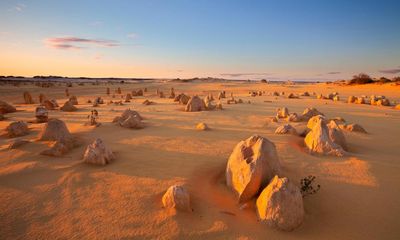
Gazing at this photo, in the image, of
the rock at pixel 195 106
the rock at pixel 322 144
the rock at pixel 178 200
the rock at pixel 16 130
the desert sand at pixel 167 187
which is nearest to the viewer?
the desert sand at pixel 167 187

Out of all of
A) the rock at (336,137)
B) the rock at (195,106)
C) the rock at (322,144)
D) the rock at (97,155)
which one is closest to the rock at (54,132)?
the rock at (97,155)

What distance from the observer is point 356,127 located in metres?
8.16

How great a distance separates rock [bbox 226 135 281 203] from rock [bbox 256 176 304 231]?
0.39 metres

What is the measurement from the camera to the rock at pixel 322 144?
233 inches

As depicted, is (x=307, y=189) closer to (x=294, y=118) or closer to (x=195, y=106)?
(x=294, y=118)

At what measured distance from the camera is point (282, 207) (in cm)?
358

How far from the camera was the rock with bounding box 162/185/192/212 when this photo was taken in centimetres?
382

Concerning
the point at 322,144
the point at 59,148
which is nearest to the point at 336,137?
the point at 322,144

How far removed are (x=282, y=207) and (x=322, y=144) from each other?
3011 mm

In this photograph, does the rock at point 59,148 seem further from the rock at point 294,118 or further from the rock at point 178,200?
the rock at point 294,118

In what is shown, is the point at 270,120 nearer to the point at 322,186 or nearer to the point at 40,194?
the point at 322,186

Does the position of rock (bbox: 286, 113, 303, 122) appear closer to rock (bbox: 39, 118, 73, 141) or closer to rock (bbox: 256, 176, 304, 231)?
rock (bbox: 256, 176, 304, 231)

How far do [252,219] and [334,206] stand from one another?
53.3 inches

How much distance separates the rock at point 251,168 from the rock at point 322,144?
2.08 meters
